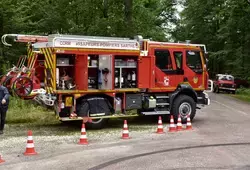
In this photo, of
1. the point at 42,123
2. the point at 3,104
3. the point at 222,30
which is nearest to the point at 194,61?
the point at 42,123

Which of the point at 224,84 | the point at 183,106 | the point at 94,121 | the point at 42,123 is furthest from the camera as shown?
the point at 224,84

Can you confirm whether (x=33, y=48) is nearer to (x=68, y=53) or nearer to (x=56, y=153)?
(x=68, y=53)

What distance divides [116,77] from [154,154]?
497 cm

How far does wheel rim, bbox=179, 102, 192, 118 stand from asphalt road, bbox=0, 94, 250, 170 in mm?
2265

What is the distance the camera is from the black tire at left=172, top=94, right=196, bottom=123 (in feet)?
49.6

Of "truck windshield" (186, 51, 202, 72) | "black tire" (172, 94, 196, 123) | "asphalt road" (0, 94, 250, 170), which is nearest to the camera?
"asphalt road" (0, 94, 250, 170)

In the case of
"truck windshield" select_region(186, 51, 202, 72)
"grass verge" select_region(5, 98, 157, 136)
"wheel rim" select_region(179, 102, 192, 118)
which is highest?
"truck windshield" select_region(186, 51, 202, 72)

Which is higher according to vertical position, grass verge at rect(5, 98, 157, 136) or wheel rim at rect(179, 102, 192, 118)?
wheel rim at rect(179, 102, 192, 118)

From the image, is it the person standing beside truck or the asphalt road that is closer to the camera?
the asphalt road

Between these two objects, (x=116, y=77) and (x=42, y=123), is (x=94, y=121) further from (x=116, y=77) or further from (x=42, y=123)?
(x=42, y=123)

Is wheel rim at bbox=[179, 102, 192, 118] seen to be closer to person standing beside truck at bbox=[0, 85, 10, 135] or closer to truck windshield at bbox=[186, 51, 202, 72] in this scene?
truck windshield at bbox=[186, 51, 202, 72]

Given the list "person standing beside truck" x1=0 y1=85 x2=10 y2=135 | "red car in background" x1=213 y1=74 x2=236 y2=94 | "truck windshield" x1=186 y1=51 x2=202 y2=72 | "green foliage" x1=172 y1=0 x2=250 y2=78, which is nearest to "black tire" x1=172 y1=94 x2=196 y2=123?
"truck windshield" x1=186 y1=51 x2=202 y2=72

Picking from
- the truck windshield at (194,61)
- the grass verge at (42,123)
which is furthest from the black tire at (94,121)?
the truck windshield at (194,61)

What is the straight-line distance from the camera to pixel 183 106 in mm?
15312
